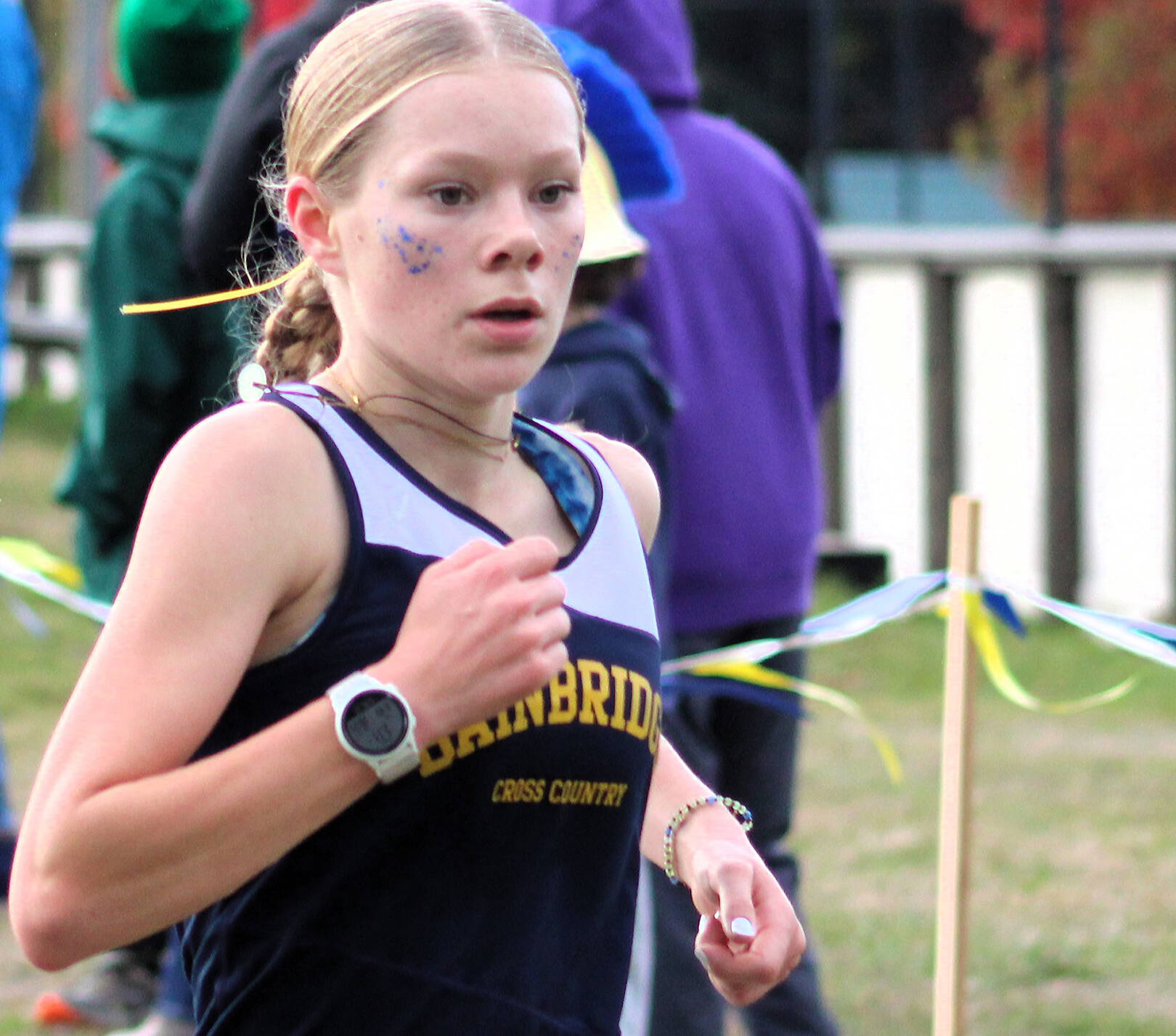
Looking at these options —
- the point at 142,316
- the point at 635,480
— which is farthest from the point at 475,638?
the point at 142,316

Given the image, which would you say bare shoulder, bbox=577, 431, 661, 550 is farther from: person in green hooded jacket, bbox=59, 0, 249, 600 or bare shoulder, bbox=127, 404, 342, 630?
person in green hooded jacket, bbox=59, 0, 249, 600

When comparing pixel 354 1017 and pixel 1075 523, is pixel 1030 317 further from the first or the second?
pixel 354 1017

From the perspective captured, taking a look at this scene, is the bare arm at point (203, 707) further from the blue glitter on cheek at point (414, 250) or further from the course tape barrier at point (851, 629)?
the course tape barrier at point (851, 629)

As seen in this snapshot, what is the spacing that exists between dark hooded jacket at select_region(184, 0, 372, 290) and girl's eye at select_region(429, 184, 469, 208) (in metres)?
1.73

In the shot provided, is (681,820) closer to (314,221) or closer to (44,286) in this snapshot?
(314,221)

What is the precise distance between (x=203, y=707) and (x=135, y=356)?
2.54 meters

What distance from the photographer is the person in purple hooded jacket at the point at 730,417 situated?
11.8 ft

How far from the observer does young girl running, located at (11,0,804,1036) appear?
1.43 meters

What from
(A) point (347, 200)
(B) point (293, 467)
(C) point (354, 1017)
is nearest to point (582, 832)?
(C) point (354, 1017)

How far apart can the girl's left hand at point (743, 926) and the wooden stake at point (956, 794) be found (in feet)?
3.38

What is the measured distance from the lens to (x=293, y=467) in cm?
153

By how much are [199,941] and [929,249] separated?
26.3ft

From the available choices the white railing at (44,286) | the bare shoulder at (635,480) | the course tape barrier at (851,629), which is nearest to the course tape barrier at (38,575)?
the course tape barrier at (851,629)

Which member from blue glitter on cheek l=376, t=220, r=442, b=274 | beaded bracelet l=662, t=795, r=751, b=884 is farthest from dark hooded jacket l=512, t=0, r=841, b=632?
blue glitter on cheek l=376, t=220, r=442, b=274
